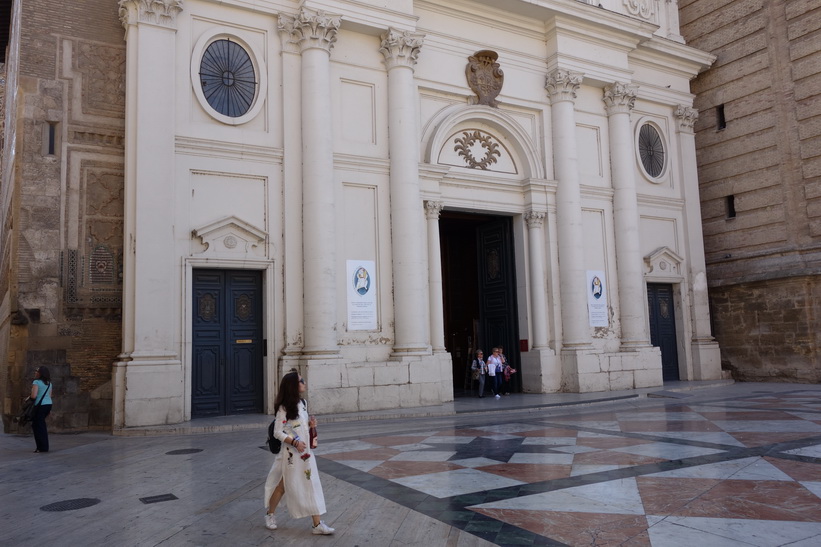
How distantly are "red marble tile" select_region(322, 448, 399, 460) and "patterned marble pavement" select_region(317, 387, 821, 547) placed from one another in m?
0.03

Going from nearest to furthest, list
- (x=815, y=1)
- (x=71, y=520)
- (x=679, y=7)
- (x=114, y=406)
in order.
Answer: (x=71, y=520)
(x=114, y=406)
(x=815, y=1)
(x=679, y=7)

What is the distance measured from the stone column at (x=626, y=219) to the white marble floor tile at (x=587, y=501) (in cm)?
1479

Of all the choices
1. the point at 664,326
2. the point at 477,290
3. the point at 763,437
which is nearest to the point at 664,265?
the point at 664,326

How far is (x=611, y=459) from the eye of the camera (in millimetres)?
8938

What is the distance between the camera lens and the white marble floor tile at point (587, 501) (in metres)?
6.43

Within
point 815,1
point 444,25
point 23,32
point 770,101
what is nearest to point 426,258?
point 444,25

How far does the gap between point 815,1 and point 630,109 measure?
7.06m

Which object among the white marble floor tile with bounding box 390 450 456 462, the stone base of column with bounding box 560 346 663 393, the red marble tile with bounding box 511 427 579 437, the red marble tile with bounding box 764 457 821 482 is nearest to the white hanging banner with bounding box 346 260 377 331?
the red marble tile with bounding box 511 427 579 437

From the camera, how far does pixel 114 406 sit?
45.3 ft

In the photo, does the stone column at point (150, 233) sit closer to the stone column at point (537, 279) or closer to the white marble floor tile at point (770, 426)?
the stone column at point (537, 279)

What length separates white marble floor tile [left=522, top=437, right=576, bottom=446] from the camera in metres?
10.5

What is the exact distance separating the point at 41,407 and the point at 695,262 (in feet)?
69.0

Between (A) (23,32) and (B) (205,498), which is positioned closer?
(B) (205,498)

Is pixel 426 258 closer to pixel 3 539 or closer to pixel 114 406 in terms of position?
pixel 114 406
